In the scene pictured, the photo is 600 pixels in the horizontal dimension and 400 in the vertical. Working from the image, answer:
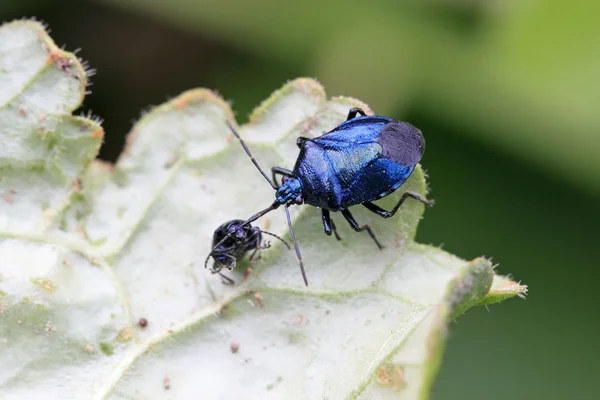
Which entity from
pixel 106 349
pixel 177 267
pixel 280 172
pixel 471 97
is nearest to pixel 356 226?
pixel 280 172

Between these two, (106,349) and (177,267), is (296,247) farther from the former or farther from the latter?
(106,349)

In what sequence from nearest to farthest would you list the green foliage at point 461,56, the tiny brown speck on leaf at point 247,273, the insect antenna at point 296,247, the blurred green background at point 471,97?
the insect antenna at point 296,247, the tiny brown speck on leaf at point 247,273, the blurred green background at point 471,97, the green foliage at point 461,56

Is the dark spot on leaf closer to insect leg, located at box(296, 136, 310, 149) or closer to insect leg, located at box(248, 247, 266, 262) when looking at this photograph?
insect leg, located at box(248, 247, 266, 262)

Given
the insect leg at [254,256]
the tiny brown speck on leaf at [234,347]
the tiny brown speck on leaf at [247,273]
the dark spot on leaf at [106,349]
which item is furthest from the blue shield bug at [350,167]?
the dark spot on leaf at [106,349]

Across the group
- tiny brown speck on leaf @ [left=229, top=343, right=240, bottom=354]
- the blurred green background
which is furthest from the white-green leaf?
the blurred green background

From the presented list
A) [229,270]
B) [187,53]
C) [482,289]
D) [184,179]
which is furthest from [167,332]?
[187,53]

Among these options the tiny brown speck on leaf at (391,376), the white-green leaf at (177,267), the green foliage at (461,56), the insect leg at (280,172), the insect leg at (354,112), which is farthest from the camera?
the green foliage at (461,56)

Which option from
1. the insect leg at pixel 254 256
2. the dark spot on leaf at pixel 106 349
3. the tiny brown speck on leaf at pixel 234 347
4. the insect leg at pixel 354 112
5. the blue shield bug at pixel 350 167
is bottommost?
the dark spot on leaf at pixel 106 349

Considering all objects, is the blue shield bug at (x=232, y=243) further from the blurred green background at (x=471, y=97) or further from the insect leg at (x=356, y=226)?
the blurred green background at (x=471, y=97)
